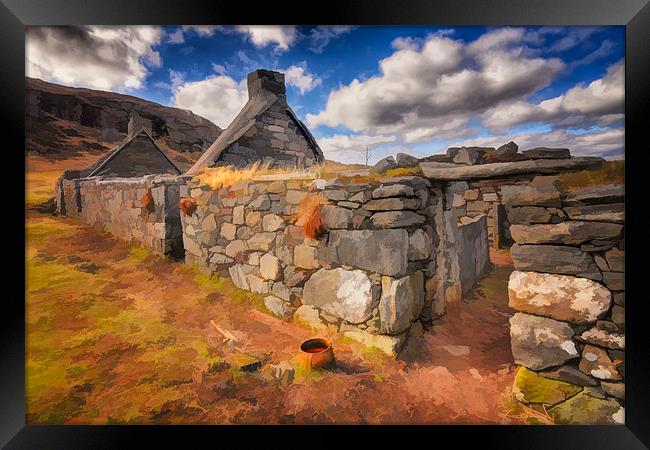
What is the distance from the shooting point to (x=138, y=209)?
6.58 meters

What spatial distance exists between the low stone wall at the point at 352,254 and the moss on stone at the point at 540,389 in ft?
3.70

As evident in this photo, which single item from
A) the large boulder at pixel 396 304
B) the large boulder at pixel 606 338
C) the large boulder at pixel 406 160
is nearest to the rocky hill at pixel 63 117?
the large boulder at pixel 406 160

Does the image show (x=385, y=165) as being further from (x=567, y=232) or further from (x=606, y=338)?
(x=606, y=338)

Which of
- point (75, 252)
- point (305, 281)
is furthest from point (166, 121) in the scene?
point (305, 281)

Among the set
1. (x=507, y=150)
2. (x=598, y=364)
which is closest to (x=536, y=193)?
(x=507, y=150)

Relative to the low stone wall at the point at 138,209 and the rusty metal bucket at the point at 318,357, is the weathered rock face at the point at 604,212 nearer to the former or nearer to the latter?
the rusty metal bucket at the point at 318,357

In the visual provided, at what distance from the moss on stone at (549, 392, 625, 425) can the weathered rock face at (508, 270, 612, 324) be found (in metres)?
0.67

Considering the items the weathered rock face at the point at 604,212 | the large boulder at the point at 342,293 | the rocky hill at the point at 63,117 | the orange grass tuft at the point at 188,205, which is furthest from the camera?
the orange grass tuft at the point at 188,205

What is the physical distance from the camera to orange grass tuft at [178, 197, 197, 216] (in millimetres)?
5531

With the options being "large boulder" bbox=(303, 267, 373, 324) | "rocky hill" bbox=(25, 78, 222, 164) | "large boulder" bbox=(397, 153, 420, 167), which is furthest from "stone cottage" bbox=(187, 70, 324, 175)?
"large boulder" bbox=(303, 267, 373, 324)

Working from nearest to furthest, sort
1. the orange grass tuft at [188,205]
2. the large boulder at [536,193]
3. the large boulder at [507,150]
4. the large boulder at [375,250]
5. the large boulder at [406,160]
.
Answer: the large boulder at [536,193], the large boulder at [507,150], the large boulder at [375,250], the large boulder at [406,160], the orange grass tuft at [188,205]

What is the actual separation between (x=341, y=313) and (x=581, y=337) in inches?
85.8
